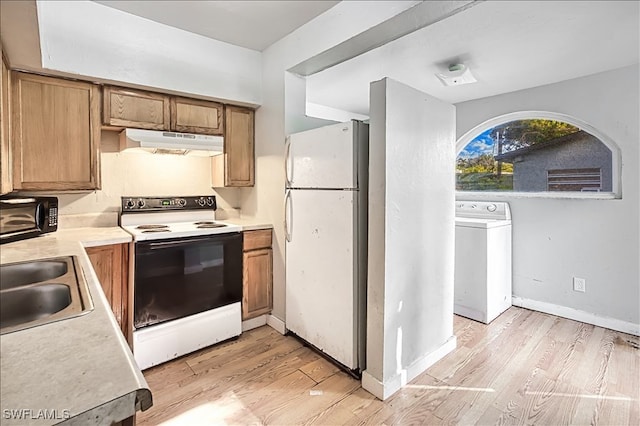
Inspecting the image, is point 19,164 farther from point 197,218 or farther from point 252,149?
point 252,149

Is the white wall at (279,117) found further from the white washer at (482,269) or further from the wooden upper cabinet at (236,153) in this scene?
the white washer at (482,269)

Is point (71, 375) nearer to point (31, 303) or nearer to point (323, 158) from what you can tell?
point (31, 303)

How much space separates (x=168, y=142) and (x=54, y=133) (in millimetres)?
698

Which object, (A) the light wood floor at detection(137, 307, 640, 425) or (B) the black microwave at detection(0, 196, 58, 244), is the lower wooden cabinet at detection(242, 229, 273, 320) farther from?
(B) the black microwave at detection(0, 196, 58, 244)

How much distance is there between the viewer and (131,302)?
7.30 feet

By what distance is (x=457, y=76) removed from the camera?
301 cm

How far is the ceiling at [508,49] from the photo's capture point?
208cm

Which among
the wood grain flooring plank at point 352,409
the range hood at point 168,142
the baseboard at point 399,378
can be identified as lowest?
the wood grain flooring plank at point 352,409

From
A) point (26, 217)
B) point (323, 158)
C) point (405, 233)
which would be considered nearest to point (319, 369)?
point (405, 233)

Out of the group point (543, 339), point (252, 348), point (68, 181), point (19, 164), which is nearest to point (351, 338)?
point (252, 348)

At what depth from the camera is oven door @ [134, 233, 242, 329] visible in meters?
2.26

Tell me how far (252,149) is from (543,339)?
2986 mm

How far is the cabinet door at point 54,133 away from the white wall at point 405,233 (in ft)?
6.46

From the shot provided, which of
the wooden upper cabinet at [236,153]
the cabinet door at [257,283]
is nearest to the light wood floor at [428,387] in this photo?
the cabinet door at [257,283]
